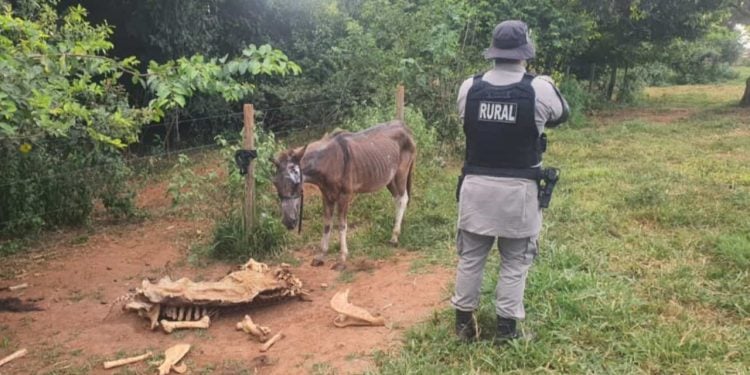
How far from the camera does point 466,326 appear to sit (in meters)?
3.77

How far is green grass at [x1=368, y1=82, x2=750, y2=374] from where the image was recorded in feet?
11.5

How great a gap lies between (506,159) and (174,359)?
2.44 meters

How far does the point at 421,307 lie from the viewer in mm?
4387

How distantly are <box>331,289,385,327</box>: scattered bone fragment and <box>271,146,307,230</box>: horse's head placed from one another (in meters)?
1.15

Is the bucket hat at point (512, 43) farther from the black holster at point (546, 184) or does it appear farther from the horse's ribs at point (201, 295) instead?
the horse's ribs at point (201, 295)

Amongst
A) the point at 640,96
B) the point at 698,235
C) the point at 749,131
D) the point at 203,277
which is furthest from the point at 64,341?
the point at 640,96

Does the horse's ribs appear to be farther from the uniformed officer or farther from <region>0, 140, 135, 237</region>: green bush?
<region>0, 140, 135, 237</region>: green bush

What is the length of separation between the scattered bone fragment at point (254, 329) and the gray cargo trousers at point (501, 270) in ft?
4.52

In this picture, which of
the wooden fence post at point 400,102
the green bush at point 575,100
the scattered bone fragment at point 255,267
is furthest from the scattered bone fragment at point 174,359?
the green bush at point 575,100

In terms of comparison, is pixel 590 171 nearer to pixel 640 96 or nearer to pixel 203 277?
pixel 203 277

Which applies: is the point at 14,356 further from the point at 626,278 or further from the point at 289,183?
the point at 626,278

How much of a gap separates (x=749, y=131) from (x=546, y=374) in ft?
36.6

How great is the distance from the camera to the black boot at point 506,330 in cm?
367

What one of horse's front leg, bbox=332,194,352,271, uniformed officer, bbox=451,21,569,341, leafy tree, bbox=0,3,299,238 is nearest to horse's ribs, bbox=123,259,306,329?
horse's front leg, bbox=332,194,352,271
